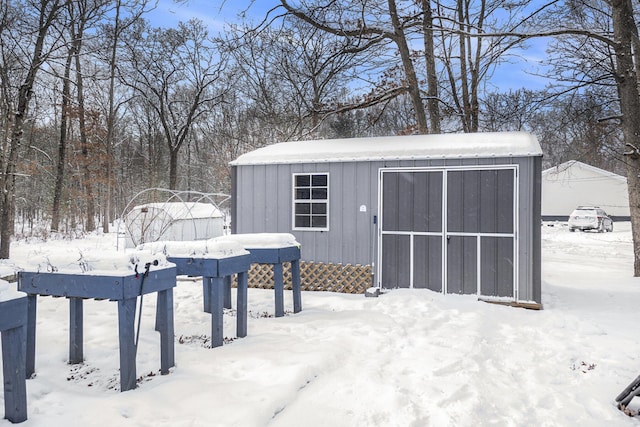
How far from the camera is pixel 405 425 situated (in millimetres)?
3170

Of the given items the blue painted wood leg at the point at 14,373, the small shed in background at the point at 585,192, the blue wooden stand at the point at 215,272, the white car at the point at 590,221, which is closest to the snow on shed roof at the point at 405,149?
the blue wooden stand at the point at 215,272

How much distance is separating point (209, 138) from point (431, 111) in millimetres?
17450

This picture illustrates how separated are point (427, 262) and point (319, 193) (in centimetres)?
233

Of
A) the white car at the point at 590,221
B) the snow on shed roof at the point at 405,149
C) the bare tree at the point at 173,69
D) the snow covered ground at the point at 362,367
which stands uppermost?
the bare tree at the point at 173,69

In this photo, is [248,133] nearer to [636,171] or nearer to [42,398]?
[636,171]

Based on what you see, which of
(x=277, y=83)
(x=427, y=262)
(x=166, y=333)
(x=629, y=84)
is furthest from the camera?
(x=277, y=83)

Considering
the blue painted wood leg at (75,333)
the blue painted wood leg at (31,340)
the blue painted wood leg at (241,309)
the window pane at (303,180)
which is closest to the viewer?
the blue painted wood leg at (31,340)

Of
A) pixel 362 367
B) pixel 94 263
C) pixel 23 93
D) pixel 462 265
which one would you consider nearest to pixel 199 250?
pixel 94 263

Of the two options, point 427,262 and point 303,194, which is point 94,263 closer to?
point 303,194

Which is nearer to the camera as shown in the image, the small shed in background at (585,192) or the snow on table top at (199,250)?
the snow on table top at (199,250)

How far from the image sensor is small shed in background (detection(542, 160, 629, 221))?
31.0m

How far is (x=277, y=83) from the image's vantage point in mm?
22312

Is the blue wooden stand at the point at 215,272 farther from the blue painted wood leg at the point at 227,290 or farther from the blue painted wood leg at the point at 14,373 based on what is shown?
the blue painted wood leg at the point at 14,373

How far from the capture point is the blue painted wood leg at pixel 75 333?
441cm
